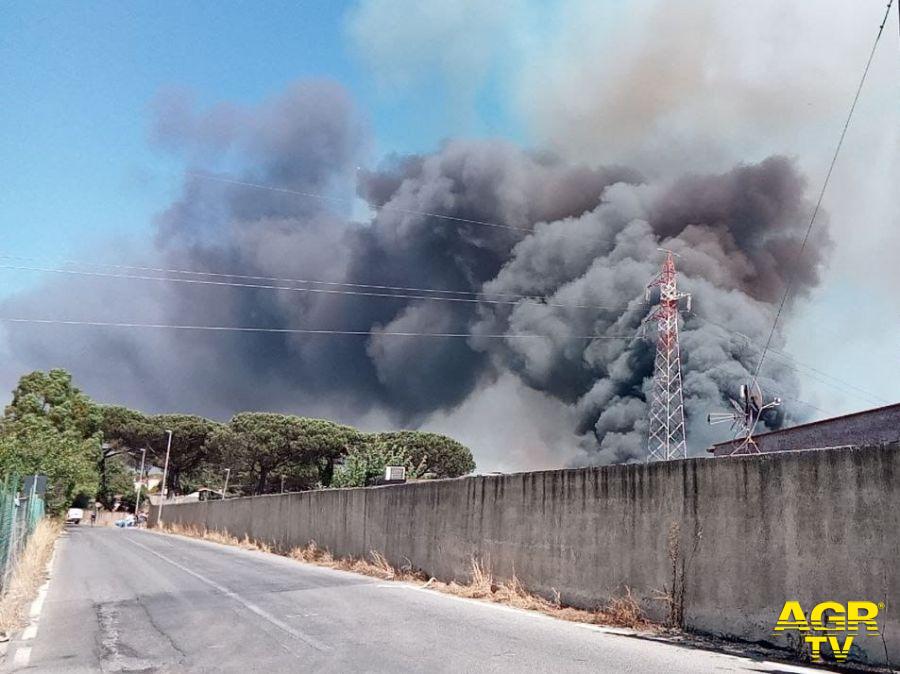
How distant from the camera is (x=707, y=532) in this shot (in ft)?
27.6

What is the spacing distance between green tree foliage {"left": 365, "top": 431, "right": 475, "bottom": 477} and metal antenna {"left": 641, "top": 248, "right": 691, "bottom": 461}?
62.3 feet

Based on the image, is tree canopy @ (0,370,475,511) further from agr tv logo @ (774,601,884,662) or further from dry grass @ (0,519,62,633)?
agr tv logo @ (774,601,884,662)

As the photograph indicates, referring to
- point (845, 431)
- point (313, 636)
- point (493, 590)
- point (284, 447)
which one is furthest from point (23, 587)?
point (284, 447)

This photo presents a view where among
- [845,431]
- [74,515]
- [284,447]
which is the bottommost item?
[74,515]

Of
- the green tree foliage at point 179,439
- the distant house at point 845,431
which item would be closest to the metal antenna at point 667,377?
the distant house at point 845,431

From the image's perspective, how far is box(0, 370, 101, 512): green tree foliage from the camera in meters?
30.1

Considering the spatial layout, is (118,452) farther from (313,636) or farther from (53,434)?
(313,636)

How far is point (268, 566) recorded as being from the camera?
61.8 feet

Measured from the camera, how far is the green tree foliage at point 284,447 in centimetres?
6531

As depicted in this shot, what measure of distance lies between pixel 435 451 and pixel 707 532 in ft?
204

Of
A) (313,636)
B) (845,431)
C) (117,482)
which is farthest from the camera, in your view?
(117,482)

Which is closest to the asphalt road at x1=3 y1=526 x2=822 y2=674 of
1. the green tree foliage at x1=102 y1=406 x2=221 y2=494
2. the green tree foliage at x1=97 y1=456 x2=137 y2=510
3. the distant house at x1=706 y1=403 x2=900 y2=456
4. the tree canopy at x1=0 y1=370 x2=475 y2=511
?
the distant house at x1=706 y1=403 x2=900 y2=456

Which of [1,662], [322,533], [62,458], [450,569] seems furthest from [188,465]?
[1,662]

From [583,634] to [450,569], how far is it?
6.12m
